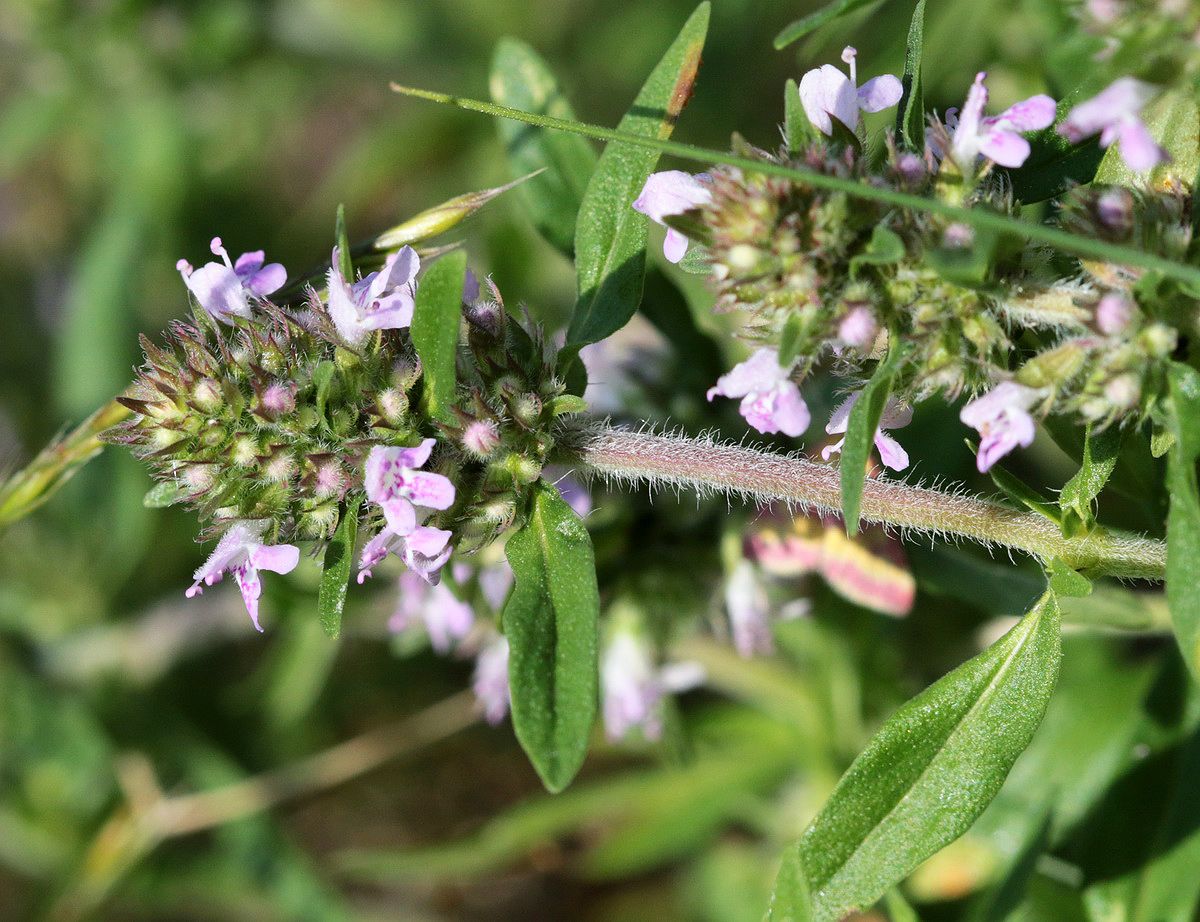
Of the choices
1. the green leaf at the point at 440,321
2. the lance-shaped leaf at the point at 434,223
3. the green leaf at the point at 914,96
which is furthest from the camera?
the lance-shaped leaf at the point at 434,223

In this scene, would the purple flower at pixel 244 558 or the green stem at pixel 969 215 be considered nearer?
the green stem at pixel 969 215

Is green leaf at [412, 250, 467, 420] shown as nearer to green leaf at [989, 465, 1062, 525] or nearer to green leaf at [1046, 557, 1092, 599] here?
green leaf at [989, 465, 1062, 525]

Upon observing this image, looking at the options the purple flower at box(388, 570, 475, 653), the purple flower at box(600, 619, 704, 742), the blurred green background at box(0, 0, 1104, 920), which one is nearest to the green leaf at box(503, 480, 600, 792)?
the purple flower at box(388, 570, 475, 653)

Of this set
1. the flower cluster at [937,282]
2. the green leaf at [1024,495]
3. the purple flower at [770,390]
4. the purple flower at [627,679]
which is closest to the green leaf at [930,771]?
the green leaf at [1024,495]

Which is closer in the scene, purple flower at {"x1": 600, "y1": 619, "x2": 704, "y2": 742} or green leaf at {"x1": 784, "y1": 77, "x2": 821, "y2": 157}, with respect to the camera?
green leaf at {"x1": 784, "y1": 77, "x2": 821, "y2": 157}

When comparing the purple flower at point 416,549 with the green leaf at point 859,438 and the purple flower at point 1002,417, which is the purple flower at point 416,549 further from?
the purple flower at point 1002,417

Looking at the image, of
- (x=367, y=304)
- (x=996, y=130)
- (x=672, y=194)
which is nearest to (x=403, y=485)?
(x=367, y=304)
